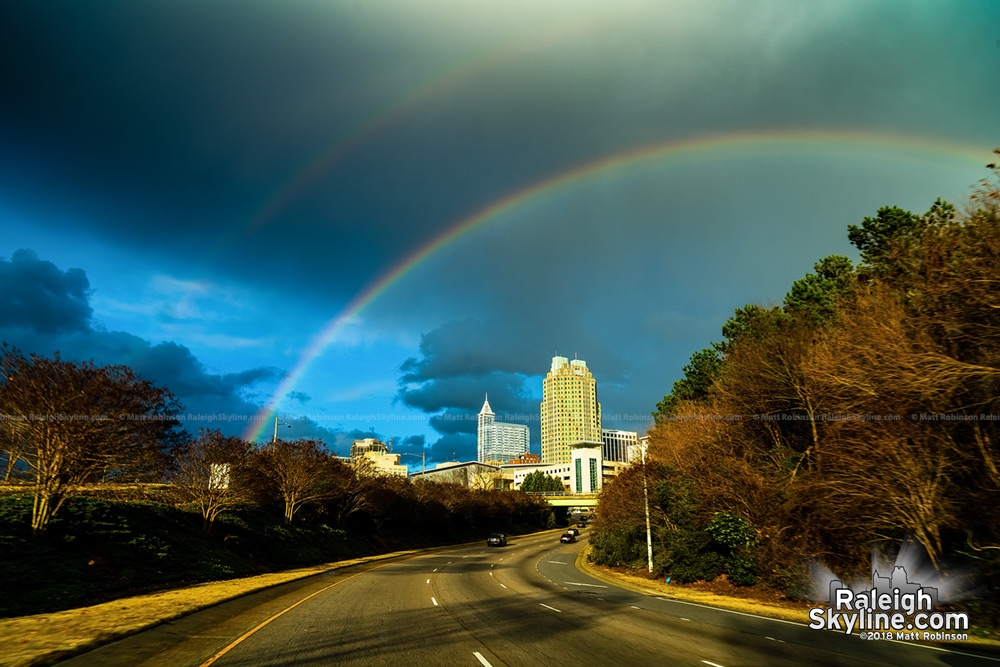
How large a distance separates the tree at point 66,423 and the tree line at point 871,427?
23.9m

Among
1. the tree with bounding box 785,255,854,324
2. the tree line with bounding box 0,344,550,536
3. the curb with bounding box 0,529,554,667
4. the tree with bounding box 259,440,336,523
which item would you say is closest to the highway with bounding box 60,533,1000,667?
the curb with bounding box 0,529,554,667

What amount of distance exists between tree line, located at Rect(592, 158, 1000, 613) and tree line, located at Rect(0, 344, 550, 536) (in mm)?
23904

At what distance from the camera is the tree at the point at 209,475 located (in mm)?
30875

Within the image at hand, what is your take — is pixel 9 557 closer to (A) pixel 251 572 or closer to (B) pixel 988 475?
(A) pixel 251 572

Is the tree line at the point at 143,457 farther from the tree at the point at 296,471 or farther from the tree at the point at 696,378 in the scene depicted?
the tree at the point at 696,378

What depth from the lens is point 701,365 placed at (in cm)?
4125

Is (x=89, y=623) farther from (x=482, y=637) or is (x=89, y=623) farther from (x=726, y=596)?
(x=726, y=596)

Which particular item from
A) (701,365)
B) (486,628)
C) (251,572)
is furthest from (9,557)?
(701,365)

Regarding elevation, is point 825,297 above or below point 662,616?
above

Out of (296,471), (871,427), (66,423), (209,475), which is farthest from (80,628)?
(296,471)

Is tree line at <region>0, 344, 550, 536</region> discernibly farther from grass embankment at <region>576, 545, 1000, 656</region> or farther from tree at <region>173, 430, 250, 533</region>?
grass embankment at <region>576, 545, 1000, 656</region>

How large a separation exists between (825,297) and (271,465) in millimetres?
39159

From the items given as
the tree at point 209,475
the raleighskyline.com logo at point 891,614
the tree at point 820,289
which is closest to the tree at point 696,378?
the tree at point 820,289

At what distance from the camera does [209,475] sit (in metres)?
31.7
